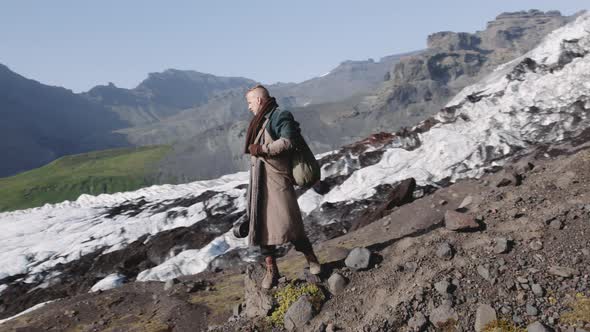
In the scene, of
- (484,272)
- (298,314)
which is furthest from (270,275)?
(484,272)

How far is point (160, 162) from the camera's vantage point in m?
169

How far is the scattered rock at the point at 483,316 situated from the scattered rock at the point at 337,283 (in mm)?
2103

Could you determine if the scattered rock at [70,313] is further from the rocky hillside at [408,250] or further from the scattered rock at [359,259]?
the scattered rock at [359,259]

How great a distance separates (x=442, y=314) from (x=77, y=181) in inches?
6360

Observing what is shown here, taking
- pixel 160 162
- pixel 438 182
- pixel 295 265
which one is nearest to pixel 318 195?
pixel 438 182

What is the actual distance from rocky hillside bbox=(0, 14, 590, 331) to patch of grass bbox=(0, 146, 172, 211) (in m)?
115

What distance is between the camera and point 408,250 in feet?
25.2

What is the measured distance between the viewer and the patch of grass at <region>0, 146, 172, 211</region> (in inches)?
5482

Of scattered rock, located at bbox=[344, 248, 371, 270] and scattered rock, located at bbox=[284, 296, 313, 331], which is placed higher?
scattered rock, located at bbox=[344, 248, 371, 270]

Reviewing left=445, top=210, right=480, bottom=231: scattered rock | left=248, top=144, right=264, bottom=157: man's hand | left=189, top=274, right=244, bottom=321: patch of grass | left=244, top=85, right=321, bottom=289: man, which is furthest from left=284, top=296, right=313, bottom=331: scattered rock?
left=445, top=210, right=480, bottom=231: scattered rock

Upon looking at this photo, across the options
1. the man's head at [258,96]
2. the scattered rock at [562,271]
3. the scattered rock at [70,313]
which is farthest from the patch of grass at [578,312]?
the scattered rock at [70,313]

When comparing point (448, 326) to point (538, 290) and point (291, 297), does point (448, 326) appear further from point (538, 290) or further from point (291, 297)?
point (291, 297)

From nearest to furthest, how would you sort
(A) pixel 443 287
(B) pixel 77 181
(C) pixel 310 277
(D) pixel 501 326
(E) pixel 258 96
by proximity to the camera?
(D) pixel 501 326
(A) pixel 443 287
(E) pixel 258 96
(C) pixel 310 277
(B) pixel 77 181

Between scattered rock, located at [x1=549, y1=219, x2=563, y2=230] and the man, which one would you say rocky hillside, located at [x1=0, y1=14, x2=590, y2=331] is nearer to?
scattered rock, located at [x1=549, y1=219, x2=563, y2=230]
